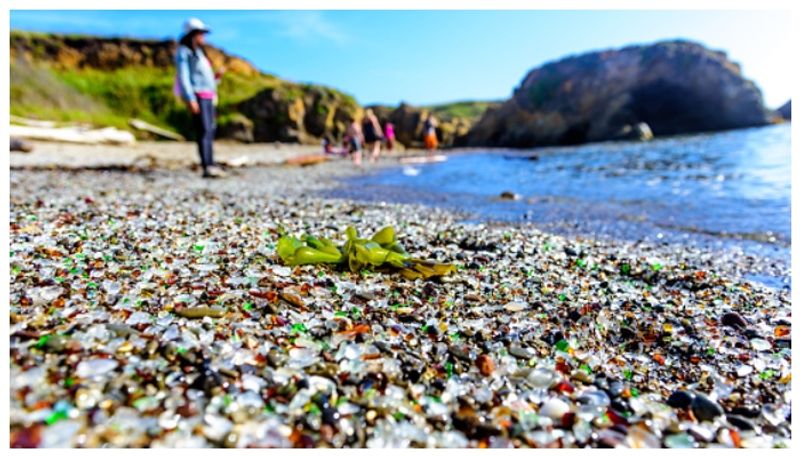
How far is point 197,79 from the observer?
10.2m

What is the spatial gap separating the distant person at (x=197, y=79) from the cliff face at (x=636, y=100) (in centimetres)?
7086

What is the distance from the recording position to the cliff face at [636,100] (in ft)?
245

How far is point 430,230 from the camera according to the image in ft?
19.7

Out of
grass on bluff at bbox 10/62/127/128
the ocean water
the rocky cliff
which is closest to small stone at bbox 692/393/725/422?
the ocean water

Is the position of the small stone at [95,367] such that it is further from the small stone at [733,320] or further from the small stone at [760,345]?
the small stone at [733,320]

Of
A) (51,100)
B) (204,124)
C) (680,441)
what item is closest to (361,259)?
(680,441)

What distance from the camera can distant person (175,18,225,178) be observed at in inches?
383

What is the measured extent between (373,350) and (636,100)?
8750 centimetres

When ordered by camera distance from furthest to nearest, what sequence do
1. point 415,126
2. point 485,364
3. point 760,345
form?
point 415,126 → point 760,345 → point 485,364

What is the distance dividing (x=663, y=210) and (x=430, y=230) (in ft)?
22.8

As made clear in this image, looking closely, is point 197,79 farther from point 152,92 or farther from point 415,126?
point 415,126

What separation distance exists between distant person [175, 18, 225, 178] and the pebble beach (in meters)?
5.94

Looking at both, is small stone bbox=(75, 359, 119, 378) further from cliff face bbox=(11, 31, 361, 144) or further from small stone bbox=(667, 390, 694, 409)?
cliff face bbox=(11, 31, 361, 144)

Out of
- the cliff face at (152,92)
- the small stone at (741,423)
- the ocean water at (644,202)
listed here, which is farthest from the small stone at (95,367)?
the cliff face at (152,92)
